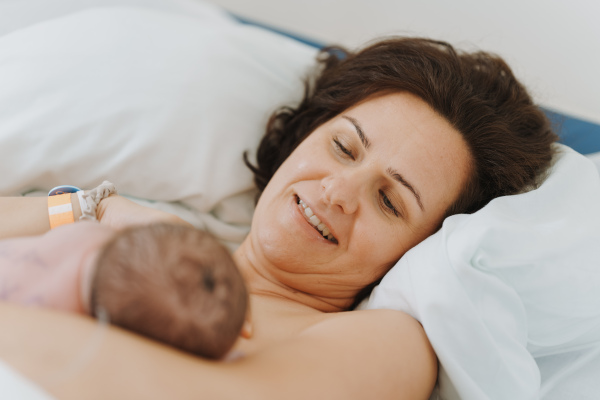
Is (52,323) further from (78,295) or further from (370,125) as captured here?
(370,125)

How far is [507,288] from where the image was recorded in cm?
107

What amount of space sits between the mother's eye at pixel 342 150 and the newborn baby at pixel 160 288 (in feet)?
2.10

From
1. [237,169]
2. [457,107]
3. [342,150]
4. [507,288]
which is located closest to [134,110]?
[237,169]

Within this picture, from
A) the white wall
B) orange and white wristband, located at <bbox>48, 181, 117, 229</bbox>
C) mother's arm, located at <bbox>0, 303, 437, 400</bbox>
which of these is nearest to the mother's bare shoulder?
mother's arm, located at <bbox>0, 303, 437, 400</bbox>

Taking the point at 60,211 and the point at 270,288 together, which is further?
the point at 270,288

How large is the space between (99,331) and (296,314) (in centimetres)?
60

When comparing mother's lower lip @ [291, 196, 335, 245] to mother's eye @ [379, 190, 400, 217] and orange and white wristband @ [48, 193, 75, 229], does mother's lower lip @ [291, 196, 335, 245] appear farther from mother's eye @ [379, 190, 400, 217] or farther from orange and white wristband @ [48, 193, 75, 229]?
orange and white wristband @ [48, 193, 75, 229]

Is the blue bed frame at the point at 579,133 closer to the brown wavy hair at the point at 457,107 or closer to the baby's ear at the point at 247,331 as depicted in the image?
the brown wavy hair at the point at 457,107

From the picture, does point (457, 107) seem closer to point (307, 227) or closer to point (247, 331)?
point (307, 227)

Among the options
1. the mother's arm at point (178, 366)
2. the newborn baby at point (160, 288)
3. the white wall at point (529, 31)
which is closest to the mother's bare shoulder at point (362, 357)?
the mother's arm at point (178, 366)

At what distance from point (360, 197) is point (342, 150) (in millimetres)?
156

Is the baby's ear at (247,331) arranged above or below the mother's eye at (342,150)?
below

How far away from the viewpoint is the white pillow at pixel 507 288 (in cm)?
102

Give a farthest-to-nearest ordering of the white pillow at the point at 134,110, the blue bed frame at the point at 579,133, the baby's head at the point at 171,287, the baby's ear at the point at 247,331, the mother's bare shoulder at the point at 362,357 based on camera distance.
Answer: the blue bed frame at the point at 579,133 < the white pillow at the point at 134,110 < the baby's ear at the point at 247,331 < the mother's bare shoulder at the point at 362,357 < the baby's head at the point at 171,287
